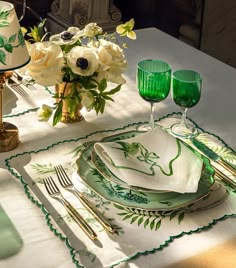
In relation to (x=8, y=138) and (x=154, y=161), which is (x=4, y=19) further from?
(x=154, y=161)

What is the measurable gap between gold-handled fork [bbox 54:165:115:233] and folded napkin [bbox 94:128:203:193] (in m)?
0.07

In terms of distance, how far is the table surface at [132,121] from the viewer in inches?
33.8

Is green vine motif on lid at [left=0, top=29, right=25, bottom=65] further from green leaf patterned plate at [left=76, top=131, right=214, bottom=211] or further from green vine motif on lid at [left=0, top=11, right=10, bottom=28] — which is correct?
green leaf patterned plate at [left=76, top=131, right=214, bottom=211]

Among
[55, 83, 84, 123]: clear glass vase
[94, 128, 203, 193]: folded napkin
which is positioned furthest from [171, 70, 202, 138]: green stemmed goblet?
[55, 83, 84, 123]: clear glass vase

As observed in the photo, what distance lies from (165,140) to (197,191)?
0.14 metres

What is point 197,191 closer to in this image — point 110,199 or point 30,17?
point 110,199

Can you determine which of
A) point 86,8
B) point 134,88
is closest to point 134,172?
point 134,88

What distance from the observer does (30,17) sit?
355 cm

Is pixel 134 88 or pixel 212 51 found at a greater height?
pixel 134 88

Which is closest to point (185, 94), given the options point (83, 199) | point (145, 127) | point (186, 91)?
point (186, 91)

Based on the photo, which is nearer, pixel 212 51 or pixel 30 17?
pixel 212 51

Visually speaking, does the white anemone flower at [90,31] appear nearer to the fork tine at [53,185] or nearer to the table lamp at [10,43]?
the table lamp at [10,43]

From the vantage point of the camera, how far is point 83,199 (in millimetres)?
959

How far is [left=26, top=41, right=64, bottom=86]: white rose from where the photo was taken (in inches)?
43.4
